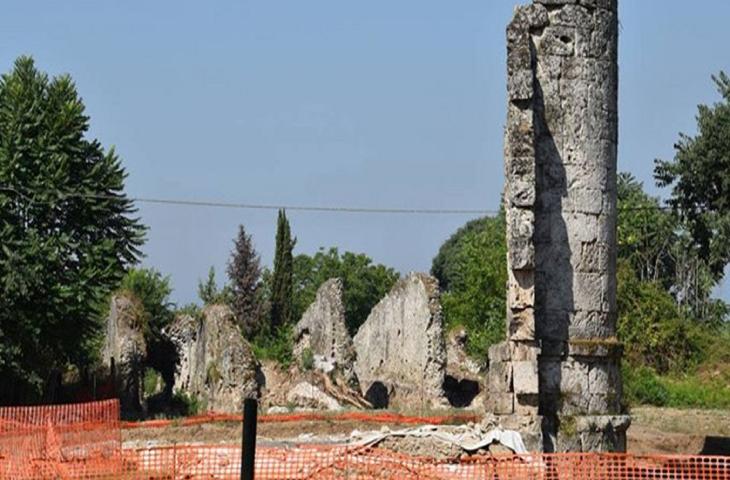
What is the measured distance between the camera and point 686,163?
1588 inches

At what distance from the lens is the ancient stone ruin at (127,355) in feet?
122

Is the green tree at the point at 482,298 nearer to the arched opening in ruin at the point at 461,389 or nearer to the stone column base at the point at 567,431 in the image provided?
the arched opening in ruin at the point at 461,389

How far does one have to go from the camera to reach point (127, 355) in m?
37.5

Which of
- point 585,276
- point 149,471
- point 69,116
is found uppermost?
point 69,116

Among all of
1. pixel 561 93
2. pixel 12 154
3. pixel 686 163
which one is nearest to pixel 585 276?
pixel 561 93

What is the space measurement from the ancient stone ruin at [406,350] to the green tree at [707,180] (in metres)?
7.50

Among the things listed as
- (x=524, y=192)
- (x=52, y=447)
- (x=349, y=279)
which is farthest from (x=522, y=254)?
(x=349, y=279)

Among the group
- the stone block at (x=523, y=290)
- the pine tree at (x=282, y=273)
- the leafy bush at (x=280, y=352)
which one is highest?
the pine tree at (x=282, y=273)

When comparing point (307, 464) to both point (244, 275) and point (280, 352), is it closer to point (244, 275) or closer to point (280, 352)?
point (280, 352)

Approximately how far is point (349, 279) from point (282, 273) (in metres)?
16.0

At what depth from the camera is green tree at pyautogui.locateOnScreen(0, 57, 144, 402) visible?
33000 millimetres

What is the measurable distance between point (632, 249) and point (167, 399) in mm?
Answer: 31631

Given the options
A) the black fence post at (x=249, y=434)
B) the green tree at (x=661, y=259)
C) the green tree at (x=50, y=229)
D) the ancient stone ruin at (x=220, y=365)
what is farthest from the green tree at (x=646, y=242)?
the black fence post at (x=249, y=434)

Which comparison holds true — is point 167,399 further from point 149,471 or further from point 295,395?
point 149,471
